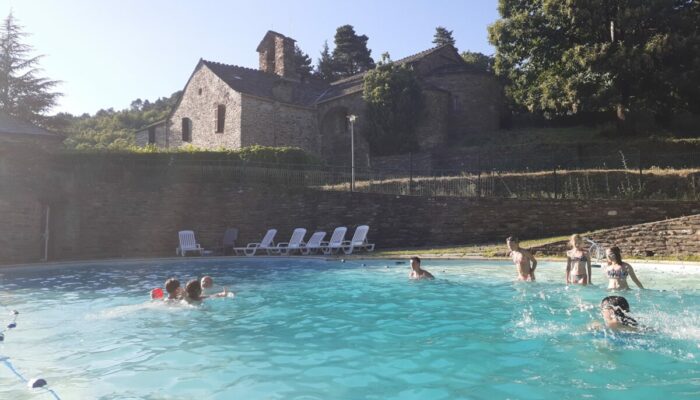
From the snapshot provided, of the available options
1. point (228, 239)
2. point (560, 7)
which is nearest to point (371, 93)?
point (560, 7)

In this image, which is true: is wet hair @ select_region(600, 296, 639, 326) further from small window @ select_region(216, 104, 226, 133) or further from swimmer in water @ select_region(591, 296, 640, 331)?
small window @ select_region(216, 104, 226, 133)

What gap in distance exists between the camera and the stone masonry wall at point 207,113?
33.6m

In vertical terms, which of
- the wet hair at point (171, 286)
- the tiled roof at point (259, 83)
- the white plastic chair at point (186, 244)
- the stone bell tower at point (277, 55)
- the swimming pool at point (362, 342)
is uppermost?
the stone bell tower at point (277, 55)

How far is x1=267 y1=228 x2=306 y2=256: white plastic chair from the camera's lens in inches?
795

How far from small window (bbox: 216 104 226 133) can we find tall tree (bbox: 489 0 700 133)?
62.0ft

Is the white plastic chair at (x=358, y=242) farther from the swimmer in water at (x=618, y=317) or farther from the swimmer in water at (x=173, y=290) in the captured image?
the swimmer in water at (x=618, y=317)

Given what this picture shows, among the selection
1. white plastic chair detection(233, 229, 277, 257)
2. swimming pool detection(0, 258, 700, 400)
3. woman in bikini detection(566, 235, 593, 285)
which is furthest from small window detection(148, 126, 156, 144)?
woman in bikini detection(566, 235, 593, 285)

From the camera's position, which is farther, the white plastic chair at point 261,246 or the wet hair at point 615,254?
the white plastic chair at point 261,246

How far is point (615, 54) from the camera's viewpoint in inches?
966

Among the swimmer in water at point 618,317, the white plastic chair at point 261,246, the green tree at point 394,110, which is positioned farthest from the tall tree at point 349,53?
the swimmer in water at point 618,317

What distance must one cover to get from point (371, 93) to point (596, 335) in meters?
26.8

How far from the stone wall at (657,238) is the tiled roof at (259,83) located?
2424 centimetres

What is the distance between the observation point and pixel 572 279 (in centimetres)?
1113

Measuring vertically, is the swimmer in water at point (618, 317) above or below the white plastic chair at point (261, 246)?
below
